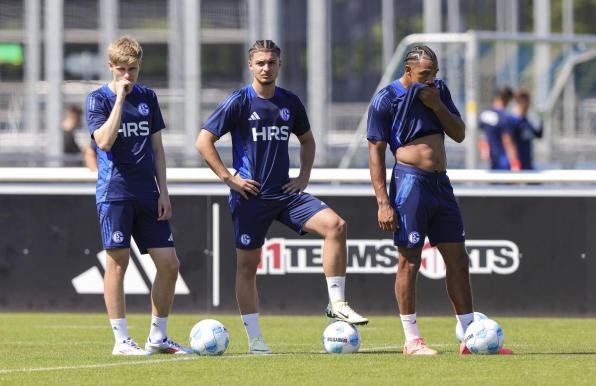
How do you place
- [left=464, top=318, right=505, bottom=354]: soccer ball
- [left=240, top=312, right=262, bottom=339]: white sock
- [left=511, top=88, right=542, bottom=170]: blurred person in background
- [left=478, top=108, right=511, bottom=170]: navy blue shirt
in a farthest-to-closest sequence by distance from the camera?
1. [left=478, top=108, right=511, bottom=170]: navy blue shirt
2. [left=511, top=88, right=542, bottom=170]: blurred person in background
3. [left=240, top=312, right=262, bottom=339]: white sock
4. [left=464, top=318, right=505, bottom=354]: soccer ball

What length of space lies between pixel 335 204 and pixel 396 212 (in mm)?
4277

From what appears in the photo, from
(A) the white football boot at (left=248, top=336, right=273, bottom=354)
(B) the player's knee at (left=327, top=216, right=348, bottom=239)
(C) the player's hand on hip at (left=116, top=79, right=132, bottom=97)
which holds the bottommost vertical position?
(A) the white football boot at (left=248, top=336, right=273, bottom=354)

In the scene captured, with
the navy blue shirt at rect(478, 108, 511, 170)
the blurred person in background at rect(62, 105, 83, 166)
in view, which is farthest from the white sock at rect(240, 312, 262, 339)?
the navy blue shirt at rect(478, 108, 511, 170)

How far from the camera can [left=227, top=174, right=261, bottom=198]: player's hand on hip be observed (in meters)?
10.2

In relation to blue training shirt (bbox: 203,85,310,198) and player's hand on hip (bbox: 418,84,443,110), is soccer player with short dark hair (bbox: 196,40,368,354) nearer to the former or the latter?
blue training shirt (bbox: 203,85,310,198)

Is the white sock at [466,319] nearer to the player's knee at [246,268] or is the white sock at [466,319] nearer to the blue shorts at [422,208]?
the blue shorts at [422,208]

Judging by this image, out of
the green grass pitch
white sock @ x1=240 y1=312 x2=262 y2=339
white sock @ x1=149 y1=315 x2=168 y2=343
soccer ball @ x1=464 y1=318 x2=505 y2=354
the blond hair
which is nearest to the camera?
the green grass pitch

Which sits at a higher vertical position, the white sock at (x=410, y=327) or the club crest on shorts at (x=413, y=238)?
the club crest on shorts at (x=413, y=238)

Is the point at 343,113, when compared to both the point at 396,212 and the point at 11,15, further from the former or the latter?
the point at 396,212

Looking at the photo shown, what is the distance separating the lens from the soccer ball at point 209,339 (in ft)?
32.6

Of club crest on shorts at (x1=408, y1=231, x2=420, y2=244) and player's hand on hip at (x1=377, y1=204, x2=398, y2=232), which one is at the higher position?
player's hand on hip at (x1=377, y1=204, x2=398, y2=232)

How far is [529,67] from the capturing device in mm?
21469

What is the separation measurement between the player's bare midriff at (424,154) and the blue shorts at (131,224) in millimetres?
1687

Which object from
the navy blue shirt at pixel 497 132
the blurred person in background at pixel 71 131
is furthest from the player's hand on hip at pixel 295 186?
the navy blue shirt at pixel 497 132
